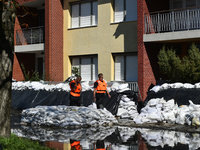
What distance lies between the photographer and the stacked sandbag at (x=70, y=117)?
44.6ft

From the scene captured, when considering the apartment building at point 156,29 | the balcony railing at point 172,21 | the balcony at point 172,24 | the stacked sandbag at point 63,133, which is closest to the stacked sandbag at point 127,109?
the apartment building at point 156,29

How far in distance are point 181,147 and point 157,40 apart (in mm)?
10422

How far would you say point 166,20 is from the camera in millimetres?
20625

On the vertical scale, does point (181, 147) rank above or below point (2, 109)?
below

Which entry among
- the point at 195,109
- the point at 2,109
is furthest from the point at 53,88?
the point at 2,109

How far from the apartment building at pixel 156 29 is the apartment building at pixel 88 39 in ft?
4.20

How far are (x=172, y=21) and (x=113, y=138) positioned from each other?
34.3ft

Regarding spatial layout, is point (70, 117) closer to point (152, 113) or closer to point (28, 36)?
point (152, 113)

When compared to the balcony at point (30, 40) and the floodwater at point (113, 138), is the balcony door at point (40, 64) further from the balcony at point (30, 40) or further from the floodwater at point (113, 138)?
the floodwater at point (113, 138)

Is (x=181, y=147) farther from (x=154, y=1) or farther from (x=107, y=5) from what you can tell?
(x=107, y=5)

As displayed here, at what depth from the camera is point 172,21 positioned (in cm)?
1973

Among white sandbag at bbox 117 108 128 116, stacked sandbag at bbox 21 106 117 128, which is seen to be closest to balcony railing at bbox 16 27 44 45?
white sandbag at bbox 117 108 128 116

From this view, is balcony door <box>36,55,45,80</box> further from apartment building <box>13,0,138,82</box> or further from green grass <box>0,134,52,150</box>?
green grass <box>0,134,52,150</box>

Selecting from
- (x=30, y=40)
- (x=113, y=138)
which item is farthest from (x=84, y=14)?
(x=113, y=138)
